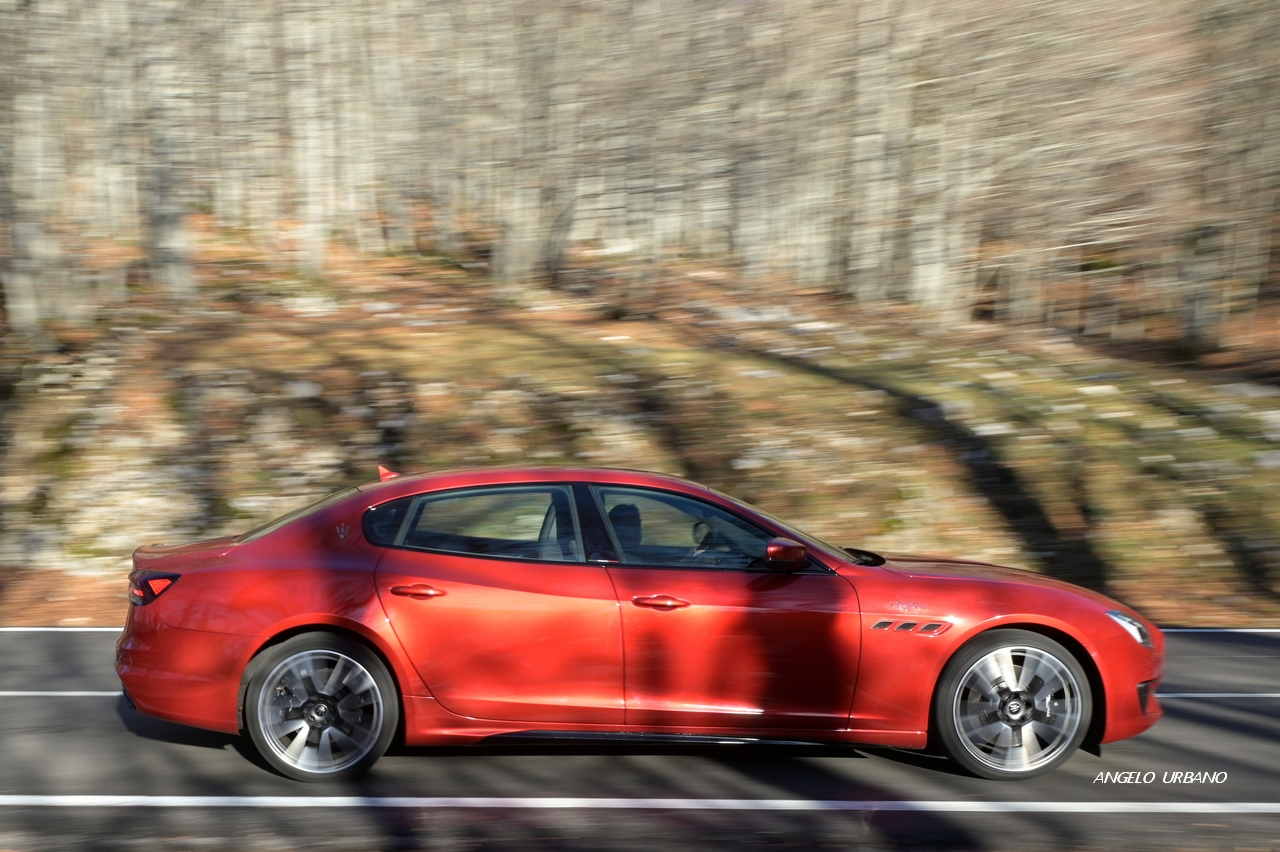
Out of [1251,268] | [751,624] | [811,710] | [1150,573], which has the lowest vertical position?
[1150,573]

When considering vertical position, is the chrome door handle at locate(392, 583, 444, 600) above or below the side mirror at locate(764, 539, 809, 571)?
below

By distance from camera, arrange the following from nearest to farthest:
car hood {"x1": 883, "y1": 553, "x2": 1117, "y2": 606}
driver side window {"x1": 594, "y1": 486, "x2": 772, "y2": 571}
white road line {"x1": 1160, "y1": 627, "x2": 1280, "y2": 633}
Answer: driver side window {"x1": 594, "y1": 486, "x2": 772, "y2": 571}, car hood {"x1": 883, "y1": 553, "x2": 1117, "y2": 606}, white road line {"x1": 1160, "y1": 627, "x2": 1280, "y2": 633}

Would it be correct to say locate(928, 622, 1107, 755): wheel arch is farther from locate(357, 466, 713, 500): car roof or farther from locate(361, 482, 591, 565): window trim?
locate(361, 482, 591, 565): window trim

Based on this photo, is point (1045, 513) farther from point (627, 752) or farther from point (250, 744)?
point (250, 744)

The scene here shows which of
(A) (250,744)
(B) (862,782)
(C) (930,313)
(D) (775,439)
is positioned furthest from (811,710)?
(C) (930,313)

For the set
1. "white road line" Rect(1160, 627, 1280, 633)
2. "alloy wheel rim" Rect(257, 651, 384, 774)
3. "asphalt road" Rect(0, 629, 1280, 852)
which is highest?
"alloy wheel rim" Rect(257, 651, 384, 774)

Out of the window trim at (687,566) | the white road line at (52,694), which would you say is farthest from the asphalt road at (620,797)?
the window trim at (687,566)

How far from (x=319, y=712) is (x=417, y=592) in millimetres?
716

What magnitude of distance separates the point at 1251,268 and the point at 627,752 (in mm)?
19247

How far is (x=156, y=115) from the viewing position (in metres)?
15.6

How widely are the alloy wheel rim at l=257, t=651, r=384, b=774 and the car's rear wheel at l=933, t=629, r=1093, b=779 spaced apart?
265 cm

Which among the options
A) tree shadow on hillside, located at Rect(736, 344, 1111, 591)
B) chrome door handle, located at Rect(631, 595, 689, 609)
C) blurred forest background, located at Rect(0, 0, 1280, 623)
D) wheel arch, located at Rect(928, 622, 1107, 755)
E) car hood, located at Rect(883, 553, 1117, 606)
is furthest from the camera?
blurred forest background, located at Rect(0, 0, 1280, 623)

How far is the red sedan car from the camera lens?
535 centimetres

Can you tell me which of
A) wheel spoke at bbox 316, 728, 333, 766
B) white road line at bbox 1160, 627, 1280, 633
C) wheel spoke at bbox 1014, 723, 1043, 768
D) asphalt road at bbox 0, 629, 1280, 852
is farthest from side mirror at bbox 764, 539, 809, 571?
white road line at bbox 1160, 627, 1280, 633
